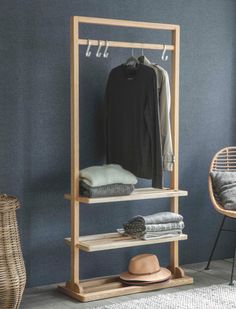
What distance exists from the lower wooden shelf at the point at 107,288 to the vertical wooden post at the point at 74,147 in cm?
7

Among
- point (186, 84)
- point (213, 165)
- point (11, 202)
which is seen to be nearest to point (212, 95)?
point (186, 84)

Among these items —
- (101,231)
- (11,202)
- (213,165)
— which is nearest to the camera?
(11,202)

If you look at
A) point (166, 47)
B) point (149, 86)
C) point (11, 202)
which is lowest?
point (11, 202)

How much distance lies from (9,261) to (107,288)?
2.54 feet

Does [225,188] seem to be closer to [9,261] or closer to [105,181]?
[105,181]

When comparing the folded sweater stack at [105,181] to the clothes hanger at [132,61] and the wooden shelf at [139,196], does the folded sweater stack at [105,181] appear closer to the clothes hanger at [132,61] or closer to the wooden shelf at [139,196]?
the wooden shelf at [139,196]

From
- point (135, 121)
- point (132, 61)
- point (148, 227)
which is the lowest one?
point (148, 227)

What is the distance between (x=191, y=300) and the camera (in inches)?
148

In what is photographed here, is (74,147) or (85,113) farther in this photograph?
(85,113)

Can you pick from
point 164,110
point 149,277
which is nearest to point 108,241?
point 149,277

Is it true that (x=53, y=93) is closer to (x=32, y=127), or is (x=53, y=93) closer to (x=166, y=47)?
(x=32, y=127)

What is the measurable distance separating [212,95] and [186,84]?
264 mm

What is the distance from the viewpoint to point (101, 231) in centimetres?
433

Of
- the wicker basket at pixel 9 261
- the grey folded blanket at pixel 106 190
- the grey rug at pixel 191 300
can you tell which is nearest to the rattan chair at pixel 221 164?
the grey rug at pixel 191 300
